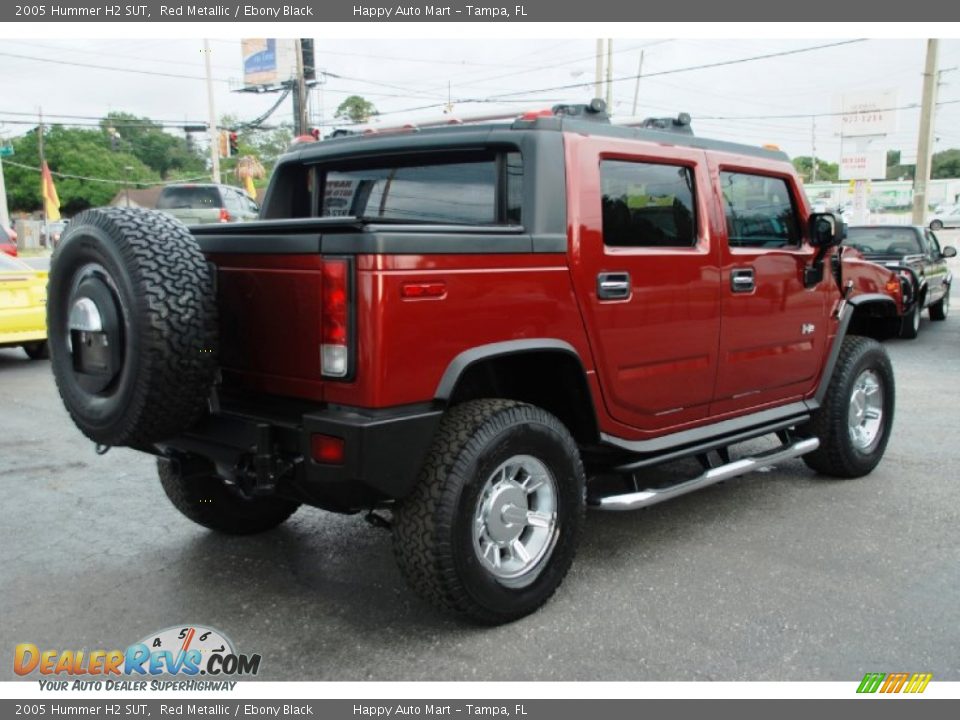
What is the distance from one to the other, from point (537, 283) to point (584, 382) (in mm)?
518

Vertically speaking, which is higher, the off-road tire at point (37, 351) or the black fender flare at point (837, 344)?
the black fender flare at point (837, 344)

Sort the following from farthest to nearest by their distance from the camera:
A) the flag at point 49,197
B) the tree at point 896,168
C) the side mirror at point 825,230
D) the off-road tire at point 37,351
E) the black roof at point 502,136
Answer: the tree at point 896,168, the flag at point 49,197, the off-road tire at point 37,351, the side mirror at point 825,230, the black roof at point 502,136

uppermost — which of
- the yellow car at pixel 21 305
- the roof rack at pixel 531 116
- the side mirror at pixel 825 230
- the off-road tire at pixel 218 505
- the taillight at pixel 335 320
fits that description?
the roof rack at pixel 531 116

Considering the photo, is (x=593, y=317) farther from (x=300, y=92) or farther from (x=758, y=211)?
(x=300, y=92)

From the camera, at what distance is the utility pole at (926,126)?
20.5 m

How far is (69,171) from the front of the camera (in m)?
71.9

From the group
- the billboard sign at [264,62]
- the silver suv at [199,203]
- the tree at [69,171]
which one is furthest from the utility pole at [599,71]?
the tree at [69,171]

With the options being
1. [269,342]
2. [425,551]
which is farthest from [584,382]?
[269,342]

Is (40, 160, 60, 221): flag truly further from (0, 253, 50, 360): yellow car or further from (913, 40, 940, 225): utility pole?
(913, 40, 940, 225): utility pole

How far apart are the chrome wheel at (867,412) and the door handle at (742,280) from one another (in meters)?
1.44

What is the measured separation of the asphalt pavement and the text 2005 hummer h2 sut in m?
0.26

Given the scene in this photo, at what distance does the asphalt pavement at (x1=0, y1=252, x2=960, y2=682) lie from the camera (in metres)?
3.19

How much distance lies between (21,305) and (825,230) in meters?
8.60

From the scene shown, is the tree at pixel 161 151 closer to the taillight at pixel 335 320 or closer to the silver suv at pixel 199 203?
the silver suv at pixel 199 203
